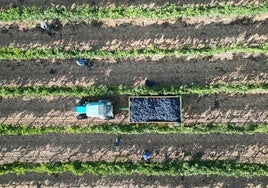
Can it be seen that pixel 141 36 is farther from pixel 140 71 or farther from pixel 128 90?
pixel 128 90

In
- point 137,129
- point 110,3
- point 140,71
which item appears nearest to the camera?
point 137,129

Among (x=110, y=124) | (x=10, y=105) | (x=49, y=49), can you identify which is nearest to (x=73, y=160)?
(x=110, y=124)

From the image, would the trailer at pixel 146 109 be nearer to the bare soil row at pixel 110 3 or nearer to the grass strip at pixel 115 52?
the grass strip at pixel 115 52

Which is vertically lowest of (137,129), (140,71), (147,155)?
(147,155)

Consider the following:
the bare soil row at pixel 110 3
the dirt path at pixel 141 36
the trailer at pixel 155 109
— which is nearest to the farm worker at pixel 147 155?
the trailer at pixel 155 109

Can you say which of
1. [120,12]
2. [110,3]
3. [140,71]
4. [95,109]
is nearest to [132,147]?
[95,109]

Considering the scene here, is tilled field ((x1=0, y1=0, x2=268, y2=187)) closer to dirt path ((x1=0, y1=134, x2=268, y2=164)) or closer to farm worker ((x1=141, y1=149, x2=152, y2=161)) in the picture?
dirt path ((x1=0, y1=134, x2=268, y2=164))
